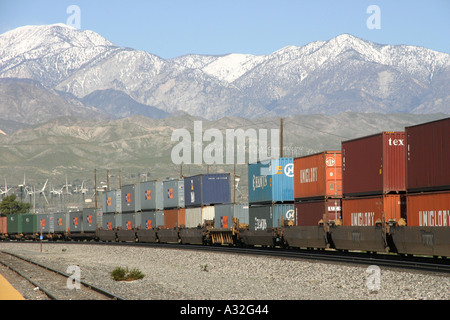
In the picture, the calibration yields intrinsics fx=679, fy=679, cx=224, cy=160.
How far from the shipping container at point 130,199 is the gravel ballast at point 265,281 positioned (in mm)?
28056

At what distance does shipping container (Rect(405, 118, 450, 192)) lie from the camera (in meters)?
27.4

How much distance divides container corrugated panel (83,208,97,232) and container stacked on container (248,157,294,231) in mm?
38910

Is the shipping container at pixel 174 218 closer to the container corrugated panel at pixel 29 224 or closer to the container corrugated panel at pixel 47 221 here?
the container corrugated panel at pixel 47 221

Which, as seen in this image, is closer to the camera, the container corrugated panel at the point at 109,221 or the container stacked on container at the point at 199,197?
the container stacked on container at the point at 199,197

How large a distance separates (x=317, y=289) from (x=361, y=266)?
15.5 feet

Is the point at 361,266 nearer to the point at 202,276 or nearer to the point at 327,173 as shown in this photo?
the point at 202,276

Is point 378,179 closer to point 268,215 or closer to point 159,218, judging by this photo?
point 268,215

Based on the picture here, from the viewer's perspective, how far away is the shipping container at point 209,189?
53938 mm

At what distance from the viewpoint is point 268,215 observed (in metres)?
44.4

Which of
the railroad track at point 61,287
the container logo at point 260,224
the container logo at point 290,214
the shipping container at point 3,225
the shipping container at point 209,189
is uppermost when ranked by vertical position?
the shipping container at point 209,189

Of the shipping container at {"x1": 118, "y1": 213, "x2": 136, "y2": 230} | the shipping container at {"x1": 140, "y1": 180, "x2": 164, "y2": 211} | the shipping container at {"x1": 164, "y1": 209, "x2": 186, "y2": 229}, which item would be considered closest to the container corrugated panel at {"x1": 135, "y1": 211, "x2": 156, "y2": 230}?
the shipping container at {"x1": 140, "y1": 180, "x2": 164, "y2": 211}

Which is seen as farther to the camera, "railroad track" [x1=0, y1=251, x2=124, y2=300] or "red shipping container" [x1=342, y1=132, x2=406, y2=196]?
"red shipping container" [x1=342, y1=132, x2=406, y2=196]

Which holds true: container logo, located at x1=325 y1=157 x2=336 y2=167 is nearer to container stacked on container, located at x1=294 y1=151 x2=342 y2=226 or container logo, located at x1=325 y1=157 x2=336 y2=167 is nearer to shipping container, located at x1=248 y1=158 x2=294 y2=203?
container stacked on container, located at x1=294 y1=151 x2=342 y2=226

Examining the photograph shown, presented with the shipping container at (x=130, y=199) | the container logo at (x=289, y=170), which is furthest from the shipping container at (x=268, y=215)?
the shipping container at (x=130, y=199)
